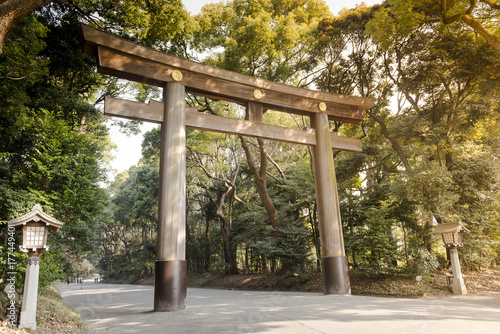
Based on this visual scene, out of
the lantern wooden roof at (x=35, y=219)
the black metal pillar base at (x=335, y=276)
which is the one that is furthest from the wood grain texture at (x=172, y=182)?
the black metal pillar base at (x=335, y=276)

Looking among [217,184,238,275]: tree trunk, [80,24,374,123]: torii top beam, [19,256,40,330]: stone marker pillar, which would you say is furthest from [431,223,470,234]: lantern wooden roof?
[217,184,238,275]: tree trunk

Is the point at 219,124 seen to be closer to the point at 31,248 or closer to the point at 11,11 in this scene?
the point at 11,11

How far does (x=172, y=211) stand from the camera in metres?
5.15

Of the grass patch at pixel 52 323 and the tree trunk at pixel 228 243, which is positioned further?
the tree trunk at pixel 228 243

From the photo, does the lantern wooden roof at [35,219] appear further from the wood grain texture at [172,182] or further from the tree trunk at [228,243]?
the tree trunk at [228,243]

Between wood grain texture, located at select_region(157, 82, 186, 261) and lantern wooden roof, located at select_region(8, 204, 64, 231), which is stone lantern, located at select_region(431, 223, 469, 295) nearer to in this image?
wood grain texture, located at select_region(157, 82, 186, 261)

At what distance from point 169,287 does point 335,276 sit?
3685 mm

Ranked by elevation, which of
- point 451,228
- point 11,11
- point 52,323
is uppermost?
point 11,11

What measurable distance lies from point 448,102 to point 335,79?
14.0 feet

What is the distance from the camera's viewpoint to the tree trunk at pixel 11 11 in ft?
11.1

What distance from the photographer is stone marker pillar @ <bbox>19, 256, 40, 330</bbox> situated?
416 centimetres

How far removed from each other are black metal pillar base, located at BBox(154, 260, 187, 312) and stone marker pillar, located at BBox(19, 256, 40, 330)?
68.6 inches

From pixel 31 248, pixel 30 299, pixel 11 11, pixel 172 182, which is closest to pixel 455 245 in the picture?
pixel 172 182

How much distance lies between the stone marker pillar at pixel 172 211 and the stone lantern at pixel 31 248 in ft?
5.75
